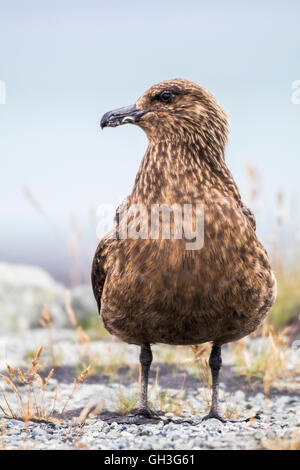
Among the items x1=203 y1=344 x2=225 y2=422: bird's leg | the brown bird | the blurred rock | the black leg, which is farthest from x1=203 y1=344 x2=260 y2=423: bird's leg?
the blurred rock

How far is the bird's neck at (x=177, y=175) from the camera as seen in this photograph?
4.50 meters

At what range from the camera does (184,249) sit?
14.1ft

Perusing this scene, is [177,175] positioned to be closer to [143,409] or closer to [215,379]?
[215,379]

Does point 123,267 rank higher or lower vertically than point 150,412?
higher

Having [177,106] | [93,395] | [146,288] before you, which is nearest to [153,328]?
[146,288]

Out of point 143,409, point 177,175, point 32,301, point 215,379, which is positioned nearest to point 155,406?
point 143,409

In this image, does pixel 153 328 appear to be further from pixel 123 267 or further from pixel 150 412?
pixel 150 412

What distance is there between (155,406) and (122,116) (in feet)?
8.06

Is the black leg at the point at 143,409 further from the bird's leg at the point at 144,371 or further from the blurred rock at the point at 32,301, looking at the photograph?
the blurred rock at the point at 32,301

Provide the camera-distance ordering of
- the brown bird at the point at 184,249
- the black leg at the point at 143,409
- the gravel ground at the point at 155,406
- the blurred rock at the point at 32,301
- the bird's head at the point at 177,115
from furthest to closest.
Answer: the blurred rock at the point at 32,301
the black leg at the point at 143,409
the bird's head at the point at 177,115
the brown bird at the point at 184,249
the gravel ground at the point at 155,406

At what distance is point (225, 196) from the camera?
4.58m

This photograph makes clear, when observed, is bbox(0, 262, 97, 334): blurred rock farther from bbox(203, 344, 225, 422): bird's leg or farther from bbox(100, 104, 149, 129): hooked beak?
bbox(100, 104, 149, 129): hooked beak

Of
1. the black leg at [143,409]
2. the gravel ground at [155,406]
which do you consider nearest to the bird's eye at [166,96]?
the black leg at [143,409]
